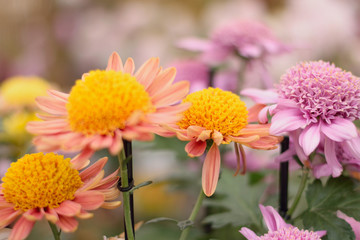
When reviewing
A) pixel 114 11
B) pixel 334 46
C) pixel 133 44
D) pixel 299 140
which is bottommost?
pixel 299 140

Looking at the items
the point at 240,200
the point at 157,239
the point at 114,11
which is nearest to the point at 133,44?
the point at 114,11

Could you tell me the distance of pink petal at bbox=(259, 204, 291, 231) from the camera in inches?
14.8

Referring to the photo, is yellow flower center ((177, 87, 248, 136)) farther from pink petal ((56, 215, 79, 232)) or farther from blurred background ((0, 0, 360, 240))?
blurred background ((0, 0, 360, 240))

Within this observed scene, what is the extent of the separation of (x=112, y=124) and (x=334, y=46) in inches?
42.1

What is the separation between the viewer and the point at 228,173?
0.61 metres

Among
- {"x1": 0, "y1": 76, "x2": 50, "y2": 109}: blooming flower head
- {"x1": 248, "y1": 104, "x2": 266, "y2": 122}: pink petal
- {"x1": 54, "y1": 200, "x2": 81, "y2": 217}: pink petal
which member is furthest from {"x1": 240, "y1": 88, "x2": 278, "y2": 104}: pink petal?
{"x1": 0, "y1": 76, "x2": 50, "y2": 109}: blooming flower head

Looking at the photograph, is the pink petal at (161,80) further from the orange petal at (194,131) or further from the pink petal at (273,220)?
the pink petal at (273,220)

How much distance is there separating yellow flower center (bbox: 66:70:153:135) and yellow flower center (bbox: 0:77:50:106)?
54 cm

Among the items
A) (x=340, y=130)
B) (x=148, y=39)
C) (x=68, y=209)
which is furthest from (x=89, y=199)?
(x=148, y=39)

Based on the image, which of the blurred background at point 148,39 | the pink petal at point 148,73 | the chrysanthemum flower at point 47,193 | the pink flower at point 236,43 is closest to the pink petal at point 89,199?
the chrysanthemum flower at point 47,193

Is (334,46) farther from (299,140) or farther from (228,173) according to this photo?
(299,140)

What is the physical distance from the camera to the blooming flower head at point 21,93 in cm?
82

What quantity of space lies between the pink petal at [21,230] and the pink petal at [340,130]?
0.27m

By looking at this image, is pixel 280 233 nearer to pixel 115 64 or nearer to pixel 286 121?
pixel 286 121
